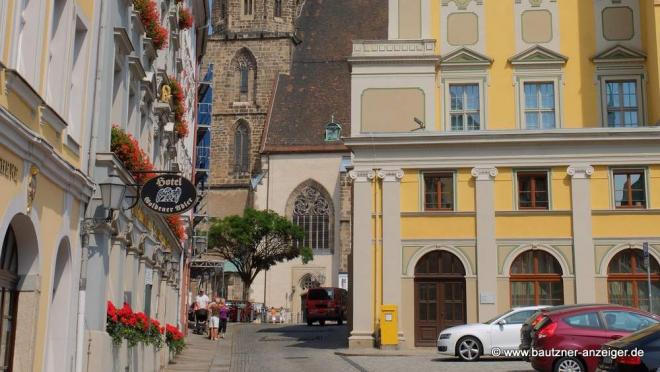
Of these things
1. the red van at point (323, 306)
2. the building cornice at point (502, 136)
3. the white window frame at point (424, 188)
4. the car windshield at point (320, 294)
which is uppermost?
the building cornice at point (502, 136)

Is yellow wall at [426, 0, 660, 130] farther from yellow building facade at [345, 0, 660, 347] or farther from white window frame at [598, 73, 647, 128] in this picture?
white window frame at [598, 73, 647, 128]

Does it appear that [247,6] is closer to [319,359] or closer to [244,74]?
[244,74]

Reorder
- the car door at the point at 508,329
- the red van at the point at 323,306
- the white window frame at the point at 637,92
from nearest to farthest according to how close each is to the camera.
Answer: the car door at the point at 508,329 → the white window frame at the point at 637,92 → the red van at the point at 323,306

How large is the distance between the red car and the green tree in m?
43.5

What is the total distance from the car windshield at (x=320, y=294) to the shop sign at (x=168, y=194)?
108ft

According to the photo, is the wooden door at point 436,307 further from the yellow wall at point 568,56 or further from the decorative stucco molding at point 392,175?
the yellow wall at point 568,56

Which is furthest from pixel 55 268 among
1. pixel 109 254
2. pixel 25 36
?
pixel 25 36

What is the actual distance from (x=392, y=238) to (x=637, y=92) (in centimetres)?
1015

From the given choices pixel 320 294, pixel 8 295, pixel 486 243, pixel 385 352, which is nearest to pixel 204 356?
pixel 385 352

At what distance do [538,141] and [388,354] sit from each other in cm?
852

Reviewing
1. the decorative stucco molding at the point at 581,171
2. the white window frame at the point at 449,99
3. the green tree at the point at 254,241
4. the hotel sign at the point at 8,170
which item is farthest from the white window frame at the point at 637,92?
the green tree at the point at 254,241

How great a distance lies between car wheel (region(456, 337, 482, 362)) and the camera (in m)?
21.7

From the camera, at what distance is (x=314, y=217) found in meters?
64.6

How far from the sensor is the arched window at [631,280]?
27016 mm
